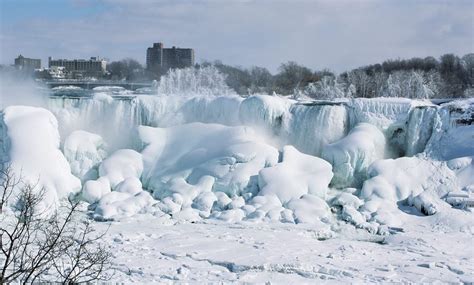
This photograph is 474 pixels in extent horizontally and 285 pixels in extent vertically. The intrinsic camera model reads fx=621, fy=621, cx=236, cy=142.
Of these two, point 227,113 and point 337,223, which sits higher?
point 227,113

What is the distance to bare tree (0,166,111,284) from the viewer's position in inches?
203

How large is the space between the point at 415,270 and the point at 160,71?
55.1m

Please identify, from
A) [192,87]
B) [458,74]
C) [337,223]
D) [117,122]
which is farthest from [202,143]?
[458,74]

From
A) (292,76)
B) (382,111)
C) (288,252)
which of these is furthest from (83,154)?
(292,76)

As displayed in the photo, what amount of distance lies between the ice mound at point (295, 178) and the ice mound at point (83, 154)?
4.85 m

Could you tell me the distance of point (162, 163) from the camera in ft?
55.9

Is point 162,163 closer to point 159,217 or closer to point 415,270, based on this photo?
point 159,217

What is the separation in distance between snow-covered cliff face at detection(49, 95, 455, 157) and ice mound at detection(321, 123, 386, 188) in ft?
3.00

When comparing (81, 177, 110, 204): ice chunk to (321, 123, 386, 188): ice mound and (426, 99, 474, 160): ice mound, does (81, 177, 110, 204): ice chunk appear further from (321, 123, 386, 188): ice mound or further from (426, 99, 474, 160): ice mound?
(426, 99, 474, 160): ice mound

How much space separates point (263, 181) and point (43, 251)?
6.75 m

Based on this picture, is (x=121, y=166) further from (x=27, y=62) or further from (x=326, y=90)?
(x=27, y=62)

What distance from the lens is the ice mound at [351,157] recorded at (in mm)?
16344

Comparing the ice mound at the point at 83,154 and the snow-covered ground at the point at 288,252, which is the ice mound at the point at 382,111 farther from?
the ice mound at the point at 83,154

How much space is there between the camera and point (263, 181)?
15375 mm
